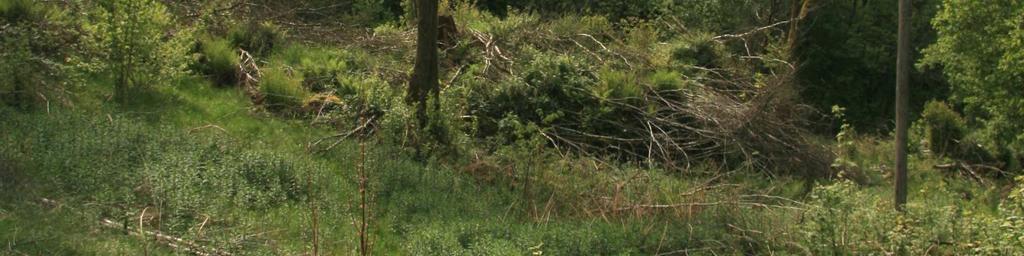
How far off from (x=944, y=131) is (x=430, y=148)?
18.2m

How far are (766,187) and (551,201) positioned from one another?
3.81 metres

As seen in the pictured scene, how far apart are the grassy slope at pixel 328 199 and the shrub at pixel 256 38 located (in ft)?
9.93

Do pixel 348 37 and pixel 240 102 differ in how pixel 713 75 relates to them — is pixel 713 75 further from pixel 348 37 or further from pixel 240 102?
pixel 240 102

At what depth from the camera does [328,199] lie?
1040 cm

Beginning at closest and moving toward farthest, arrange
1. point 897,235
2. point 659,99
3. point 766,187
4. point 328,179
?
point 897,235 → point 328,179 → point 766,187 → point 659,99

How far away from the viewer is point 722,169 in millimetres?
14531

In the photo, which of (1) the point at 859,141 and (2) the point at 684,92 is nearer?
(2) the point at 684,92

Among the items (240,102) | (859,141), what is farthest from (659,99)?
(859,141)

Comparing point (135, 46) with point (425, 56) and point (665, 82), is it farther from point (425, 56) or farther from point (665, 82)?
point (665, 82)

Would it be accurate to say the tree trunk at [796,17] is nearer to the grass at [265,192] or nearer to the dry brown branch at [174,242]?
the grass at [265,192]

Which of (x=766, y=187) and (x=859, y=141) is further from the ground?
(x=766, y=187)

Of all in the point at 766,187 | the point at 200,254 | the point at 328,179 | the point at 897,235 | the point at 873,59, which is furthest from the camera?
Answer: the point at 873,59

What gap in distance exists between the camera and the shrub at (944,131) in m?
26.4

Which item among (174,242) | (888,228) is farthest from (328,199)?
(888,228)
